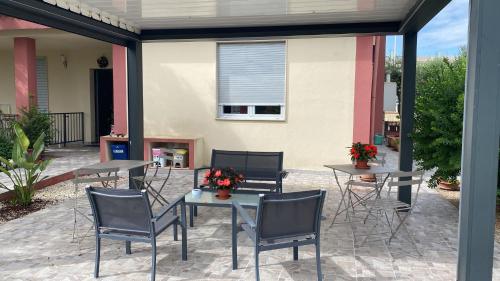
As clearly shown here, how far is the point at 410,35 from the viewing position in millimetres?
6191

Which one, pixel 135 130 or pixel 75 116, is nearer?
pixel 135 130

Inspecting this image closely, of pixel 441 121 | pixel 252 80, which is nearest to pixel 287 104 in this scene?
pixel 252 80

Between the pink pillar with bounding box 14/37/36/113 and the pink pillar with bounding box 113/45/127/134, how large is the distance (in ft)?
7.83

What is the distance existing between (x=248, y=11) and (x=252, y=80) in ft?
14.0

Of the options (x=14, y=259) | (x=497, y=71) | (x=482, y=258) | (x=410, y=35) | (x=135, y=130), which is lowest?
(x=14, y=259)

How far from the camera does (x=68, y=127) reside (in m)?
13.5

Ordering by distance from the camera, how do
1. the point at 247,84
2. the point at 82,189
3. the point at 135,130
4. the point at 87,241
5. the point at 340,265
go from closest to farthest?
the point at 340,265
the point at 87,241
the point at 135,130
the point at 82,189
the point at 247,84

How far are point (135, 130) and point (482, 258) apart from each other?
5.39 metres

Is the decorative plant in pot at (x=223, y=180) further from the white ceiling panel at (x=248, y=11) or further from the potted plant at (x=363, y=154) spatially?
the white ceiling panel at (x=248, y=11)

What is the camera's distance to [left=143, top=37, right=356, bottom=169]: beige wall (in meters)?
9.64

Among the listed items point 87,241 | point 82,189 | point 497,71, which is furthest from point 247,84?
point 497,71

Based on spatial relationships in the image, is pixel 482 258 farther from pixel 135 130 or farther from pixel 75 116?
pixel 75 116

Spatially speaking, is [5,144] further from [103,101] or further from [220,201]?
[220,201]

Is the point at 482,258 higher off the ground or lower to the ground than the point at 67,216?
higher
